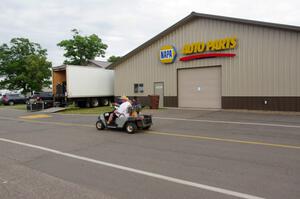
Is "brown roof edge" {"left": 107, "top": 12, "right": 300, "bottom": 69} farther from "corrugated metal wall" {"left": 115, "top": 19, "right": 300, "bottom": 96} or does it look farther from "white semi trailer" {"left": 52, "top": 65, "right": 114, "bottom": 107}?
"white semi trailer" {"left": 52, "top": 65, "right": 114, "bottom": 107}

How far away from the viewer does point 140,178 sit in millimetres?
4629

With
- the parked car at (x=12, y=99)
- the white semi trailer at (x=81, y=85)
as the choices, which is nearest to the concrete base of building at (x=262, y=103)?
the white semi trailer at (x=81, y=85)

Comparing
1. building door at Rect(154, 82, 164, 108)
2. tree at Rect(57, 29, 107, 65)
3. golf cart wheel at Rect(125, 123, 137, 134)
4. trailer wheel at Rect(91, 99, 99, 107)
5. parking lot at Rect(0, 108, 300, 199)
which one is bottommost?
parking lot at Rect(0, 108, 300, 199)

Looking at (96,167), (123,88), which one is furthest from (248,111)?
(96,167)

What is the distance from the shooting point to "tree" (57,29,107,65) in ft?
163

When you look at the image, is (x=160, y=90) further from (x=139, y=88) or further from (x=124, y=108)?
(x=124, y=108)

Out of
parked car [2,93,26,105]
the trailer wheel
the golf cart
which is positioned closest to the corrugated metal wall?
the trailer wheel

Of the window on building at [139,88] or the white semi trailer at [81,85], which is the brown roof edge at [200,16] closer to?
the white semi trailer at [81,85]

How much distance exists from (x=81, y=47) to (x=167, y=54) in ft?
113

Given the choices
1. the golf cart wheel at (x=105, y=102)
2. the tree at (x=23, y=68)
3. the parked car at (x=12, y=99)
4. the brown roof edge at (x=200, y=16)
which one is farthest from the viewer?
the tree at (x=23, y=68)

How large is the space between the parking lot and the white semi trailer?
541 inches

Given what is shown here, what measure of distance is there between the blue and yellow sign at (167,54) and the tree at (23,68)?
29.5m

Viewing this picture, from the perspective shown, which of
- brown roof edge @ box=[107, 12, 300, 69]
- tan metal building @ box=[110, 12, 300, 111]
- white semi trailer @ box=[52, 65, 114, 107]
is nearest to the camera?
brown roof edge @ box=[107, 12, 300, 69]

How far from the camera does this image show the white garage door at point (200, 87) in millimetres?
18484
